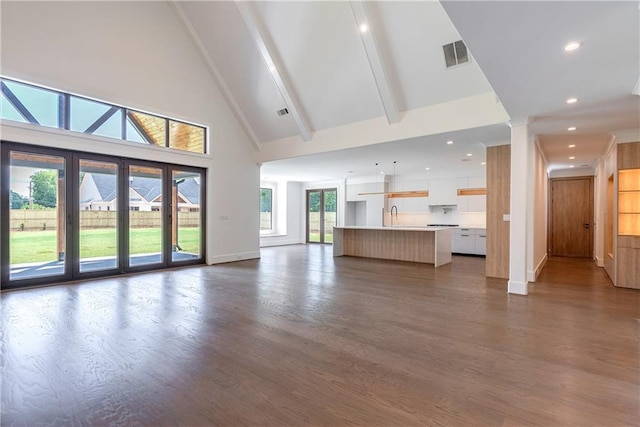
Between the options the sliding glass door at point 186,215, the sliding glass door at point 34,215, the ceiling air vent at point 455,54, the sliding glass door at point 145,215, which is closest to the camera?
the ceiling air vent at point 455,54

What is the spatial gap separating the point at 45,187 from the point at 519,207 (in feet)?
24.5

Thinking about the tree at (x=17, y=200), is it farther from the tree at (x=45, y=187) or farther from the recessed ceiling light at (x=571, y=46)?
the recessed ceiling light at (x=571, y=46)

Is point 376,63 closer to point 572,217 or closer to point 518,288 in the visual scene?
point 518,288

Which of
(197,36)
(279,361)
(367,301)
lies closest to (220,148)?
(197,36)

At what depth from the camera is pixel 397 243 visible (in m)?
7.72

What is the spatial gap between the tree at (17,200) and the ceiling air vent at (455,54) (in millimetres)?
6757

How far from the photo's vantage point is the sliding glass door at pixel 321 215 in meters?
12.1

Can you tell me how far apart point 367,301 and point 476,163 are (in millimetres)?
6141

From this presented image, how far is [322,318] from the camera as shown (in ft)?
11.0

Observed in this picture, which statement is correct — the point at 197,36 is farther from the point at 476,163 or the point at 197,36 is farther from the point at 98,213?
the point at 476,163

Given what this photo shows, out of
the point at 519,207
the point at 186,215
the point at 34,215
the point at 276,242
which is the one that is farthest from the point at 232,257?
the point at 519,207

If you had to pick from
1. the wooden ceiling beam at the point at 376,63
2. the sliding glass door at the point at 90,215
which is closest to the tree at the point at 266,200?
the sliding glass door at the point at 90,215

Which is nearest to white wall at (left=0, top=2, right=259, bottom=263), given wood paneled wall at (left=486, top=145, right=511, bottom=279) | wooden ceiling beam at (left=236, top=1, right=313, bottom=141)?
wooden ceiling beam at (left=236, top=1, right=313, bottom=141)

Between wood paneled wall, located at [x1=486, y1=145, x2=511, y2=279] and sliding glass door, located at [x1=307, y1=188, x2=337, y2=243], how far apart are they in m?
6.87
